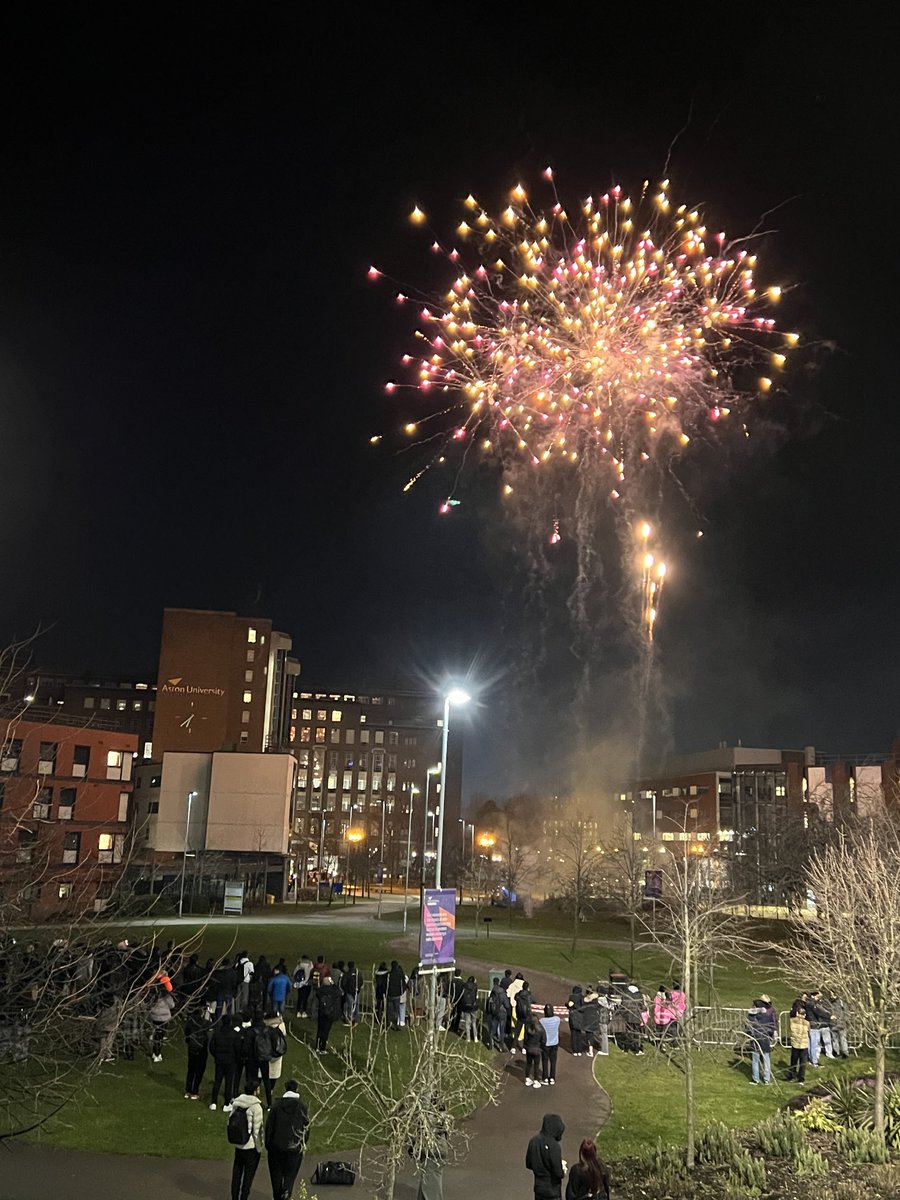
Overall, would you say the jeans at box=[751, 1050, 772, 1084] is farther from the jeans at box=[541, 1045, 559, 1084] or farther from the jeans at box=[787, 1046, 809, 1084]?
the jeans at box=[541, 1045, 559, 1084]

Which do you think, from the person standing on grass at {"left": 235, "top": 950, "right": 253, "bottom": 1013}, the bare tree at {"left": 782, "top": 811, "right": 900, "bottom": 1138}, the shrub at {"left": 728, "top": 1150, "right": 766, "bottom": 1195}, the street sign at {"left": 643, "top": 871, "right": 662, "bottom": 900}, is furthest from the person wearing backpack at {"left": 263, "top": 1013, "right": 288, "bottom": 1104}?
the street sign at {"left": 643, "top": 871, "right": 662, "bottom": 900}

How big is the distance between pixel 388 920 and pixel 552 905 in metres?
23.4

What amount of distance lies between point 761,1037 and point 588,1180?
9.95m

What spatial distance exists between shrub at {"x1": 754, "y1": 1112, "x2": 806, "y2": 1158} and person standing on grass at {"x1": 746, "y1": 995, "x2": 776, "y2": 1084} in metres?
3.85

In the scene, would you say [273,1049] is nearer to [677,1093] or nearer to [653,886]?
[677,1093]

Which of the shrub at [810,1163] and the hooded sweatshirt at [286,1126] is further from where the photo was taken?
the shrub at [810,1163]

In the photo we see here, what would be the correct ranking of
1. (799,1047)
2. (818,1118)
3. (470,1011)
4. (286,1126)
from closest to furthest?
1. (286,1126)
2. (818,1118)
3. (799,1047)
4. (470,1011)

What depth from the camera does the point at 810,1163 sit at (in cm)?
1327

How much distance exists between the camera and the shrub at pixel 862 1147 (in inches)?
549

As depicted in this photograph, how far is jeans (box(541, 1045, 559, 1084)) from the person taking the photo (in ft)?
60.5

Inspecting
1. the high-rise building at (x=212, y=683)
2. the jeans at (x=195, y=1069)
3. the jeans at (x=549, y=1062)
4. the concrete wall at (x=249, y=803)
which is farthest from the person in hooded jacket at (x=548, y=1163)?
the high-rise building at (x=212, y=683)

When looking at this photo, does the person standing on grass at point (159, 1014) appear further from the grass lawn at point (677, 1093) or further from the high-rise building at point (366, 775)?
the high-rise building at point (366, 775)

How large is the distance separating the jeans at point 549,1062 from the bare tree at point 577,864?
22.4 m

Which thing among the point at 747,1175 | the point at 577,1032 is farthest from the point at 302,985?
the point at 747,1175
